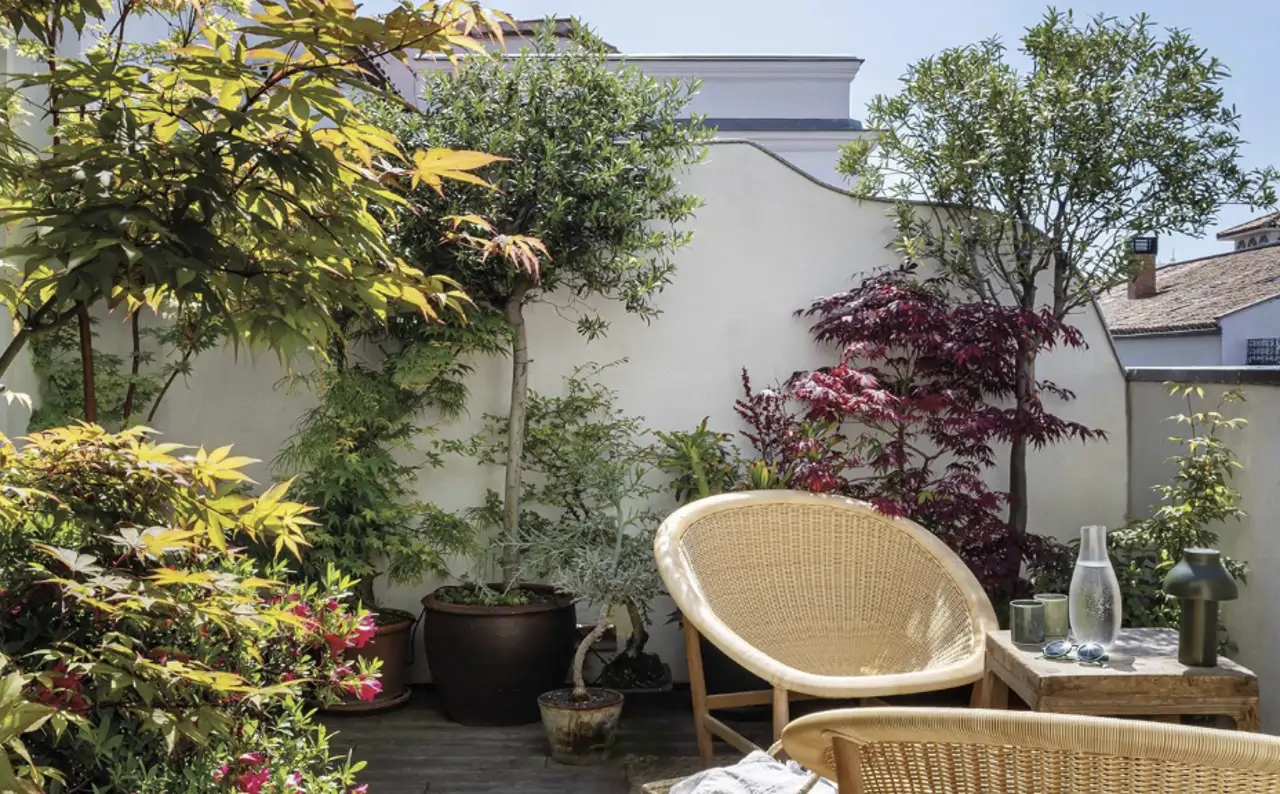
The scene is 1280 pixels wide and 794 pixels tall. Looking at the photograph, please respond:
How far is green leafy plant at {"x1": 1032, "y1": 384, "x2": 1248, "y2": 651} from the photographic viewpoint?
13.1 feet

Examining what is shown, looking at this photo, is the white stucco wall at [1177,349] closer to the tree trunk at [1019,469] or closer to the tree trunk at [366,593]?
the tree trunk at [1019,469]

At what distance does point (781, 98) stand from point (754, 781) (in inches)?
276

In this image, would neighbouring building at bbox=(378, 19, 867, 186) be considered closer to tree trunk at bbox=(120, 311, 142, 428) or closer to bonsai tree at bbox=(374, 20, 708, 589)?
bonsai tree at bbox=(374, 20, 708, 589)

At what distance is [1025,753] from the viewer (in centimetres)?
154

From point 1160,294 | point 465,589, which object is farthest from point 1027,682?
point 1160,294

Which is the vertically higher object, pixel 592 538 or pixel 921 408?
pixel 921 408

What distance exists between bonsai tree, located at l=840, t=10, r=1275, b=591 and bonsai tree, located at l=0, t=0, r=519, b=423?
3047 millimetres

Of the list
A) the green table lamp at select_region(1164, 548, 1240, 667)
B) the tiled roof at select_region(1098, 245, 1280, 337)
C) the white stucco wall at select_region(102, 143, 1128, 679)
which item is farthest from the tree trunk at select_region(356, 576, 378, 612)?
the tiled roof at select_region(1098, 245, 1280, 337)

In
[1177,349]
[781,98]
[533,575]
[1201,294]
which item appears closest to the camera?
[533,575]

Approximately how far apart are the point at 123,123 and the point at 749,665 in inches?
88.9

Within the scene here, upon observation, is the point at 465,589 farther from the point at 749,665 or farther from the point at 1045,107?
the point at 1045,107

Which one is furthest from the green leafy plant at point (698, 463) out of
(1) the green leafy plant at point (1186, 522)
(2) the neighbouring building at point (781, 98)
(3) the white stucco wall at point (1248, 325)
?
(3) the white stucco wall at point (1248, 325)

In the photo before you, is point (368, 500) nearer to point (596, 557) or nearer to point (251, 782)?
point (596, 557)

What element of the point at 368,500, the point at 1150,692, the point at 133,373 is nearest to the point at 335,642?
the point at 1150,692
